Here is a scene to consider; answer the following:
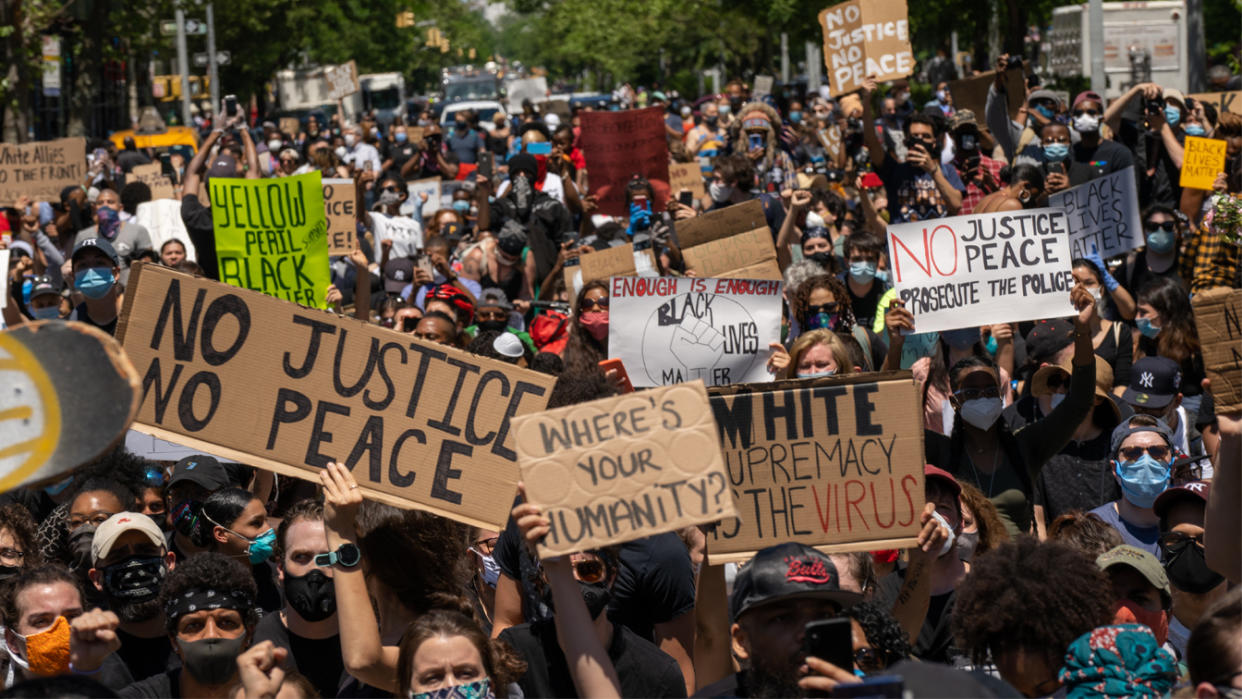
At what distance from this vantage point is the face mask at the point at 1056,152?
1084 centimetres

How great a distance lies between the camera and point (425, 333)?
7.92 meters

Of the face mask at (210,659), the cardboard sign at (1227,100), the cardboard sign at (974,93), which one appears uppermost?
the cardboard sign at (974,93)

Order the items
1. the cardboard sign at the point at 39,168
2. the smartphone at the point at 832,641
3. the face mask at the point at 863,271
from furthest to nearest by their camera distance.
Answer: the cardboard sign at the point at 39,168
the face mask at the point at 863,271
the smartphone at the point at 832,641

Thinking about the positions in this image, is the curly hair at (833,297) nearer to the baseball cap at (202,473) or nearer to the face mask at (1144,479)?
the face mask at (1144,479)

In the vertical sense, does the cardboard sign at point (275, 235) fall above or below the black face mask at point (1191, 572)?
above

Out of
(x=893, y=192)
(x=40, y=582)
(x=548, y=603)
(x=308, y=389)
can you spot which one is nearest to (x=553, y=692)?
(x=548, y=603)

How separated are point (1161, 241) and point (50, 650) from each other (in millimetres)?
7097

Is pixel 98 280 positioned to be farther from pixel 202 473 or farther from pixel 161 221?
pixel 161 221

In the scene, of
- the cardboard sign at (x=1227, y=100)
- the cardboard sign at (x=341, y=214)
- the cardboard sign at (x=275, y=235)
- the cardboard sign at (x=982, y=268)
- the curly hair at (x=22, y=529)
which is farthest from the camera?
the cardboard sign at (x=1227, y=100)

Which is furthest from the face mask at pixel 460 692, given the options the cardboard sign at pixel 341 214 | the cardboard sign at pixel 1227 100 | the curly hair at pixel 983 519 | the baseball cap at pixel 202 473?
the cardboard sign at pixel 1227 100

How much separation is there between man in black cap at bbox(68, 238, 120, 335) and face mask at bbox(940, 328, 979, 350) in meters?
4.26

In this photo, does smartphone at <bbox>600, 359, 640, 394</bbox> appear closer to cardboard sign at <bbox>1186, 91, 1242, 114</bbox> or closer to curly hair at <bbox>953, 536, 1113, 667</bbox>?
curly hair at <bbox>953, 536, 1113, 667</bbox>

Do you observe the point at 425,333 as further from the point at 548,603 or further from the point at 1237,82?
the point at 1237,82

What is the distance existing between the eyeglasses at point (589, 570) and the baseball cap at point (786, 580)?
2.27 ft
